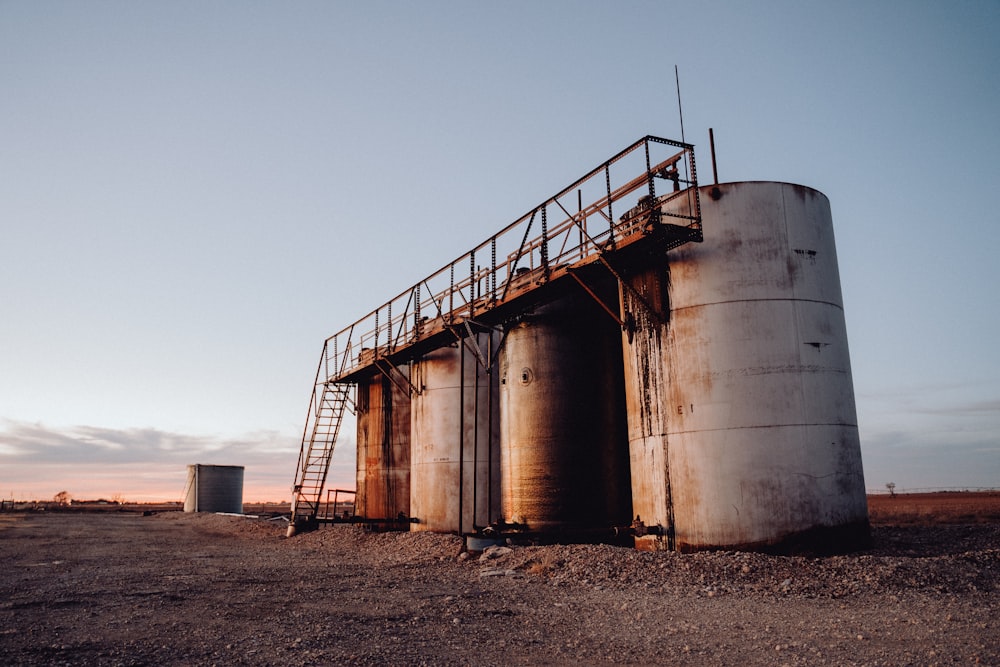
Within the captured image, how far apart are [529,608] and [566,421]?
314 inches

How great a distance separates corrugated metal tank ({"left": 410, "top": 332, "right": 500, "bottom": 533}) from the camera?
71.4 ft

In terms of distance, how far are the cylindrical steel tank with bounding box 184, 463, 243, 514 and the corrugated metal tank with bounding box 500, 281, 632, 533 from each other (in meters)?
41.9

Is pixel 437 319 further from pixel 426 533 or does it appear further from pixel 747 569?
pixel 747 569

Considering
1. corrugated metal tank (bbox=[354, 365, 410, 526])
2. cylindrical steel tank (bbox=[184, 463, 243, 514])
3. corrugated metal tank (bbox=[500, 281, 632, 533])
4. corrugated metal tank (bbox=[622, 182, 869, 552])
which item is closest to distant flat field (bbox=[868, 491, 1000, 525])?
corrugated metal tank (bbox=[500, 281, 632, 533])

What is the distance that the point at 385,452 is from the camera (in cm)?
2650

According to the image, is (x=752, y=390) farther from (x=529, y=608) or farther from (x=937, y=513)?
(x=937, y=513)

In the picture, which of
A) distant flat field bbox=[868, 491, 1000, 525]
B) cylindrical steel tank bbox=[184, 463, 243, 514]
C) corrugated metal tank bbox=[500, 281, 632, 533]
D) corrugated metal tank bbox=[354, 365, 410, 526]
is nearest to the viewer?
corrugated metal tank bbox=[500, 281, 632, 533]

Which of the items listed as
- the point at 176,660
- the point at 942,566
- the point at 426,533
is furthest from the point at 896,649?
the point at 426,533

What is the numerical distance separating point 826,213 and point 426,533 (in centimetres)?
1390

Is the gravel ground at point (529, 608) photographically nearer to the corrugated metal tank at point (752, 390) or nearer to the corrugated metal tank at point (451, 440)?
the corrugated metal tank at point (752, 390)

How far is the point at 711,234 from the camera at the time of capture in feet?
48.1

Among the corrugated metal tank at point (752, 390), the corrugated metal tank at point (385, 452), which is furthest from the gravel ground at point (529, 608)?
the corrugated metal tank at point (385, 452)

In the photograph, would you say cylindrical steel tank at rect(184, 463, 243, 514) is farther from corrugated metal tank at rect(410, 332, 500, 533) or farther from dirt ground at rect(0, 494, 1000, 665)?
dirt ground at rect(0, 494, 1000, 665)

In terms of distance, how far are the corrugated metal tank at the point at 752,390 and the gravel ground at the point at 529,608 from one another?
94 centimetres
